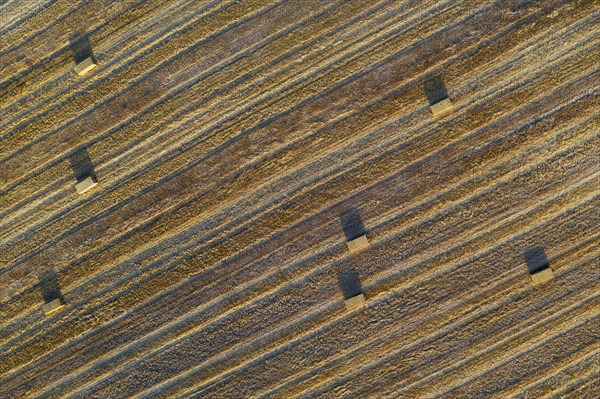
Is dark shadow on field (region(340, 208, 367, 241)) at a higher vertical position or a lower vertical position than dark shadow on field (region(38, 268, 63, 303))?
lower

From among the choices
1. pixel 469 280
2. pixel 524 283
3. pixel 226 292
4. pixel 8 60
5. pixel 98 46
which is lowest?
pixel 524 283

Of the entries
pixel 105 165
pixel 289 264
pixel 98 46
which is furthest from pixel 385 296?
pixel 98 46

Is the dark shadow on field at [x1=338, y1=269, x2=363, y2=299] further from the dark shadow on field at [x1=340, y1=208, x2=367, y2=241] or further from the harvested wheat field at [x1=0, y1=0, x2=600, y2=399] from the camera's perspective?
the dark shadow on field at [x1=340, y1=208, x2=367, y2=241]

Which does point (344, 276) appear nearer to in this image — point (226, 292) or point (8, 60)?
point (226, 292)

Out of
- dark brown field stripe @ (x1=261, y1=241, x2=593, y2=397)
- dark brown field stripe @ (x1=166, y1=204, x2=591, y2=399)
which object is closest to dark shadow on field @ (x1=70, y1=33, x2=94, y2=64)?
dark brown field stripe @ (x1=166, y1=204, x2=591, y2=399)

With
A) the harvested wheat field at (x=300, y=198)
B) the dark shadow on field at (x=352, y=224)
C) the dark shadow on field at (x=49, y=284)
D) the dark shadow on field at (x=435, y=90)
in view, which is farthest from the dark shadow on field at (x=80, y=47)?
the dark shadow on field at (x=435, y=90)

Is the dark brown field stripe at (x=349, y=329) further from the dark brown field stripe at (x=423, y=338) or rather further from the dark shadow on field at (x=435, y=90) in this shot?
the dark shadow on field at (x=435, y=90)

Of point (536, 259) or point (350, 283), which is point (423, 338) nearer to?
point (350, 283)
